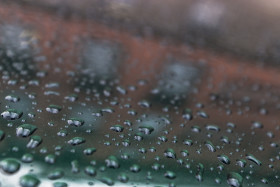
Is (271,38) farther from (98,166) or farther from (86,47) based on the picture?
(98,166)

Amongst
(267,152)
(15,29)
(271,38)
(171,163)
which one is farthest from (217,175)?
(271,38)

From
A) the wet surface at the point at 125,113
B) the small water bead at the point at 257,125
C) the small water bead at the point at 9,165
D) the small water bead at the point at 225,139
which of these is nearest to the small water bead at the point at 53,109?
the wet surface at the point at 125,113

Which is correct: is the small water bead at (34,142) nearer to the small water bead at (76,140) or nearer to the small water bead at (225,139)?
the small water bead at (76,140)

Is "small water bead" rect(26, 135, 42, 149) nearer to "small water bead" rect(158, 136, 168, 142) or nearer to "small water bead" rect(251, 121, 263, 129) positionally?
"small water bead" rect(158, 136, 168, 142)

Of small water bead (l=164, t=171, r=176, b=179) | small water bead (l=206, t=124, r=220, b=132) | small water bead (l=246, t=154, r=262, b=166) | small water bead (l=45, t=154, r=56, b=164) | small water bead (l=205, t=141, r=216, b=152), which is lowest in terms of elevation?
small water bead (l=246, t=154, r=262, b=166)

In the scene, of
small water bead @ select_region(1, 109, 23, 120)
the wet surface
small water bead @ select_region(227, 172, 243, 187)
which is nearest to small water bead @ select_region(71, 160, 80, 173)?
the wet surface

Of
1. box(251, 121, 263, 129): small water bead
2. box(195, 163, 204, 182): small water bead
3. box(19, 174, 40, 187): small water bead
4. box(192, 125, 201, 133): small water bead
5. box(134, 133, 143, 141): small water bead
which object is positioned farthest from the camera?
box(251, 121, 263, 129): small water bead

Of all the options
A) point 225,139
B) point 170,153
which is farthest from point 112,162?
point 225,139
